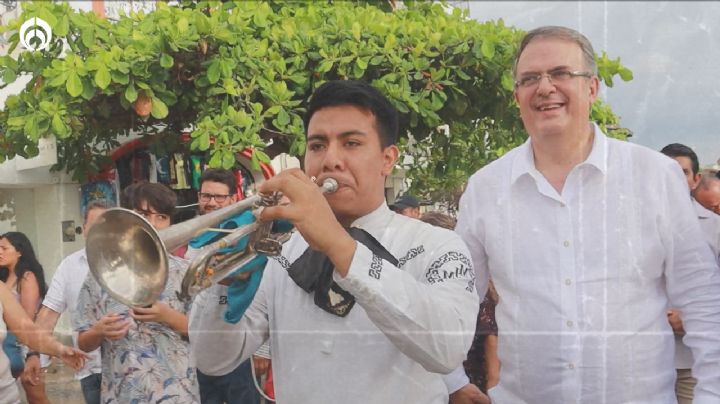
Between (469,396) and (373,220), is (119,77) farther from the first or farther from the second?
(469,396)

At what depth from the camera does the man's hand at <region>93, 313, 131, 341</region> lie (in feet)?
6.10

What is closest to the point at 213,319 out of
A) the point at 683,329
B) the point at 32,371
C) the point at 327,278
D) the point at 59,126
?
the point at 327,278

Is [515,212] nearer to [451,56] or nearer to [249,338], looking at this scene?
[451,56]

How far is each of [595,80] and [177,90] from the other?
932 mm

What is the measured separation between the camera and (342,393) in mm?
1261

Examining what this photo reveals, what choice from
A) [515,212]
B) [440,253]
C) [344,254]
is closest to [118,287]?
[344,254]

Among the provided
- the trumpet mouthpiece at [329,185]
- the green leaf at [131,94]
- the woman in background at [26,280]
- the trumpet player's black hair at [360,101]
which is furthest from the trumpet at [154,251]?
the woman in background at [26,280]

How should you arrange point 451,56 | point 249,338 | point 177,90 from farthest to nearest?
point 177,90, point 451,56, point 249,338

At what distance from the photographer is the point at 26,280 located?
6.55ft

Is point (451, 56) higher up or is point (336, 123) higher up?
point (451, 56)

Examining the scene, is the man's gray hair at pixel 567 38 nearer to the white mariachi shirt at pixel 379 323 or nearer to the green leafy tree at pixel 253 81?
the green leafy tree at pixel 253 81

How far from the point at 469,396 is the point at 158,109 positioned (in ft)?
3.16

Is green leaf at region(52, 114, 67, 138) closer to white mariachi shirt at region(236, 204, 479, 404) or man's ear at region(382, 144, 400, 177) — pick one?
white mariachi shirt at region(236, 204, 479, 404)

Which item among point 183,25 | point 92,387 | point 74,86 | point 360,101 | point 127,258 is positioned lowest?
point 92,387
